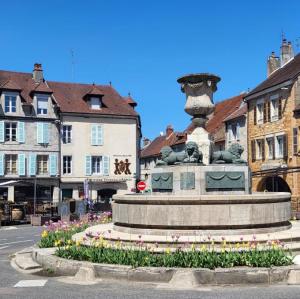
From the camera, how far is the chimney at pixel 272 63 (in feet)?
124

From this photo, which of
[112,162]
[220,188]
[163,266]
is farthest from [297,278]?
[112,162]

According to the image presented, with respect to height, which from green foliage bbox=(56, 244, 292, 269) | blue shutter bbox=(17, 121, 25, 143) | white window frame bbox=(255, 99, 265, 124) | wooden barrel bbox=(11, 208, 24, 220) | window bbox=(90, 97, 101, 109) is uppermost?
window bbox=(90, 97, 101, 109)

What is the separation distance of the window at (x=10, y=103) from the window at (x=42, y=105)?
1889mm

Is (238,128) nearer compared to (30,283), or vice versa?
(30,283)

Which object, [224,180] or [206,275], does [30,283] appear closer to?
[206,275]

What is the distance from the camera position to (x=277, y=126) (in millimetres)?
32500

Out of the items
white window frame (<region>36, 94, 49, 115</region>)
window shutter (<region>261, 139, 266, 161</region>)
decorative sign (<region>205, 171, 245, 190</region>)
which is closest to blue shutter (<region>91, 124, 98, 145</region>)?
white window frame (<region>36, 94, 49, 115</region>)

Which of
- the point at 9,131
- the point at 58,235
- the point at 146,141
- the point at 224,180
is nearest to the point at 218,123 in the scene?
the point at 9,131

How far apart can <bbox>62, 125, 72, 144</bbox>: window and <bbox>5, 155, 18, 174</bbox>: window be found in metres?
4.24

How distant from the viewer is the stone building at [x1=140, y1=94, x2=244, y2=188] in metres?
42.3

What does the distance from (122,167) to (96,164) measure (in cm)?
225

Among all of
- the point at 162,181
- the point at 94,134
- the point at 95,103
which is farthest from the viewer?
the point at 95,103

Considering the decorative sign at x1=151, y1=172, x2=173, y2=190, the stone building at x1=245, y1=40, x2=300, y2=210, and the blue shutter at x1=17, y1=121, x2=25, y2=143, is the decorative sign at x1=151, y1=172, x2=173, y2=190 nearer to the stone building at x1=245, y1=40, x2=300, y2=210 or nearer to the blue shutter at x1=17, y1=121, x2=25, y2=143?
the stone building at x1=245, y1=40, x2=300, y2=210

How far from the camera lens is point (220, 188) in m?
11.8
